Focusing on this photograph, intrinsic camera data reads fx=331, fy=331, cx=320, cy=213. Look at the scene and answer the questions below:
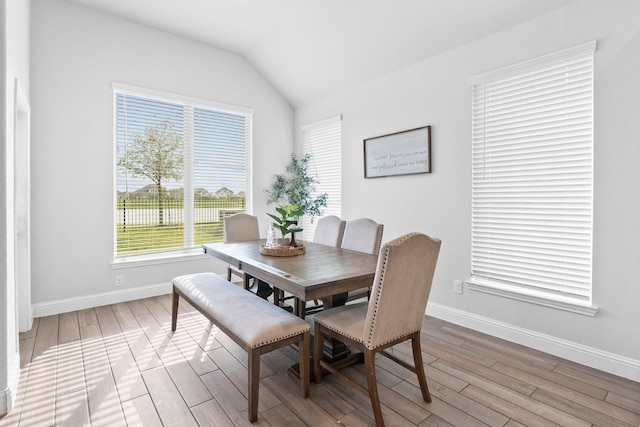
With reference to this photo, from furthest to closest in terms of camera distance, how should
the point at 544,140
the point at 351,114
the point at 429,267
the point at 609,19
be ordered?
1. the point at 351,114
2. the point at 544,140
3. the point at 609,19
4. the point at 429,267

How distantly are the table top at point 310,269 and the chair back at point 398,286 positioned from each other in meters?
0.28

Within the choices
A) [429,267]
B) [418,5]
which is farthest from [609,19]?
[429,267]

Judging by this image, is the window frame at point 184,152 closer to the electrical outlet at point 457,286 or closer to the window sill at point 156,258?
the window sill at point 156,258

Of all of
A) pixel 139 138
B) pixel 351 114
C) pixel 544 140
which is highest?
pixel 351 114

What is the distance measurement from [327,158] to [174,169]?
6.69ft

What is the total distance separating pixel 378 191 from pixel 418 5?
6.22 feet

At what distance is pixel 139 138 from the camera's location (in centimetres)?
395

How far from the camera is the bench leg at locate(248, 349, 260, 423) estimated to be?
5.80 feet

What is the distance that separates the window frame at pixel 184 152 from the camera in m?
3.76

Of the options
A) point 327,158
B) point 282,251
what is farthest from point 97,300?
point 327,158

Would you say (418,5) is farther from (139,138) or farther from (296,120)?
(139,138)

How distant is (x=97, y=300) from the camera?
11.9 feet

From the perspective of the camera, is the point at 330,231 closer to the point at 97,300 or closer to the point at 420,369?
the point at 420,369

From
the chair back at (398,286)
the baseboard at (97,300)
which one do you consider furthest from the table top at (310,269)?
the baseboard at (97,300)
